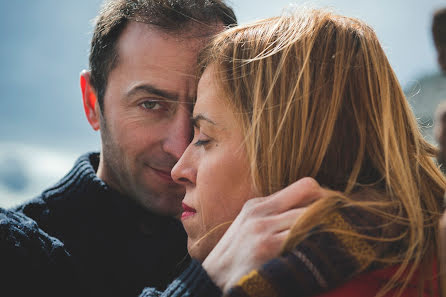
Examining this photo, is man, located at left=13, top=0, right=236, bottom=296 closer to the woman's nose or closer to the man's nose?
the man's nose

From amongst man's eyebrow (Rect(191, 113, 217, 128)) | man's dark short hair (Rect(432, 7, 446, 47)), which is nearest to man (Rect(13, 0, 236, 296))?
man's eyebrow (Rect(191, 113, 217, 128))

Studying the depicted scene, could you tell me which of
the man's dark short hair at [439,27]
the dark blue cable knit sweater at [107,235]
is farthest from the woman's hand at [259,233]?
the dark blue cable knit sweater at [107,235]

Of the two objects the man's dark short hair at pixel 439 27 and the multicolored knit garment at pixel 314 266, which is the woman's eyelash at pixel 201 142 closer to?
the multicolored knit garment at pixel 314 266

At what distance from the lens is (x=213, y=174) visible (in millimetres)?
1630

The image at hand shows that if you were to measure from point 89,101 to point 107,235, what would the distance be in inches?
41.5

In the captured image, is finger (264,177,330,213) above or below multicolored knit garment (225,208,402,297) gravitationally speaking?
above

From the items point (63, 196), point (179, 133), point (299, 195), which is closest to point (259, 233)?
point (299, 195)

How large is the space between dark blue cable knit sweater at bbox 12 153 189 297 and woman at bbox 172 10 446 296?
732 millimetres

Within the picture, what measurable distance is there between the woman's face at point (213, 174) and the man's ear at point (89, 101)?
1.47 m

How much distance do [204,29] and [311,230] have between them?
1.69 m

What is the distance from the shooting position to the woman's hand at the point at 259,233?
1.28 meters

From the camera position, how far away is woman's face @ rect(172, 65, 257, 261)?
1.62 m

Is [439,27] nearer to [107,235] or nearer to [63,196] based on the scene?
[107,235]

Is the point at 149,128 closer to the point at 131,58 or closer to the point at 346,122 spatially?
the point at 131,58
